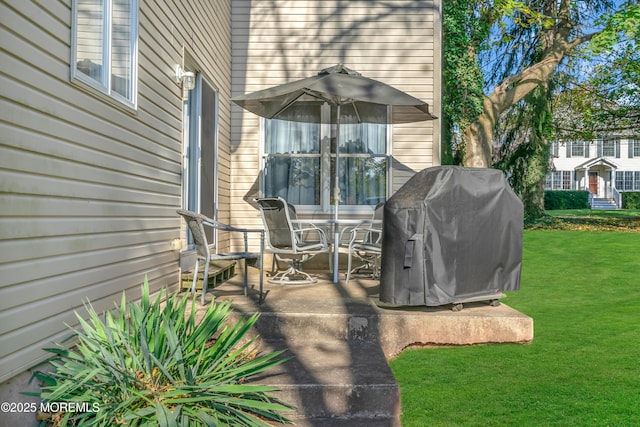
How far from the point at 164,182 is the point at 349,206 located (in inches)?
128

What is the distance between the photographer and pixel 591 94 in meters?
16.1

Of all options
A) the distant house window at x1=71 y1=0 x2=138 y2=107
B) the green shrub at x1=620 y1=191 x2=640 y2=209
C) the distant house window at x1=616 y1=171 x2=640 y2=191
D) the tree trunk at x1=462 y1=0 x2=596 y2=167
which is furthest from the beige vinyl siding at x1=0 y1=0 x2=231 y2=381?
the distant house window at x1=616 y1=171 x2=640 y2=191

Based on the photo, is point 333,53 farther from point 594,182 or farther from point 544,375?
point 594,182

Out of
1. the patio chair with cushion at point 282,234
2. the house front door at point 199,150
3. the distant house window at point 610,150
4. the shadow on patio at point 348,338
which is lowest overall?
the shadow on patio at point 348,338

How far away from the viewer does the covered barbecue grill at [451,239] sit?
12.9 feet

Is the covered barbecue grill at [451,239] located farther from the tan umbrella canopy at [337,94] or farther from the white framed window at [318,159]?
the white framed window at [318,159]

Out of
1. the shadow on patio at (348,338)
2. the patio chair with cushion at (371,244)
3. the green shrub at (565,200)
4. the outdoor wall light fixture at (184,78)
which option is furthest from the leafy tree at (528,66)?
the green shrub at (565,200)

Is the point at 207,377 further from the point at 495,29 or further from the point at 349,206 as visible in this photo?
the point at 495,29

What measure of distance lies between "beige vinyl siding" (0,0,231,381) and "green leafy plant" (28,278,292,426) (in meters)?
0.22

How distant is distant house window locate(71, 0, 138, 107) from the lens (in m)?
3.03

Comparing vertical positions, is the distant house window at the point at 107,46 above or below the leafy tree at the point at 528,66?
below

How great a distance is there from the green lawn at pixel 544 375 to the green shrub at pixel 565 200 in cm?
2293

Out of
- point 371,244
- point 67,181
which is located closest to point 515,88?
point 371,244

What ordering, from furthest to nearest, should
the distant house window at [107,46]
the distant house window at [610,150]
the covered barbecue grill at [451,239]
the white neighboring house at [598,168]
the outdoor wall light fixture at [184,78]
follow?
the distant house window at [610,150] → the white neighboring house at [598,168] → the outdoor wall light fixture at [184,78] → the covered barbecue grill at [451,239] → the distant house window at [107,46]
